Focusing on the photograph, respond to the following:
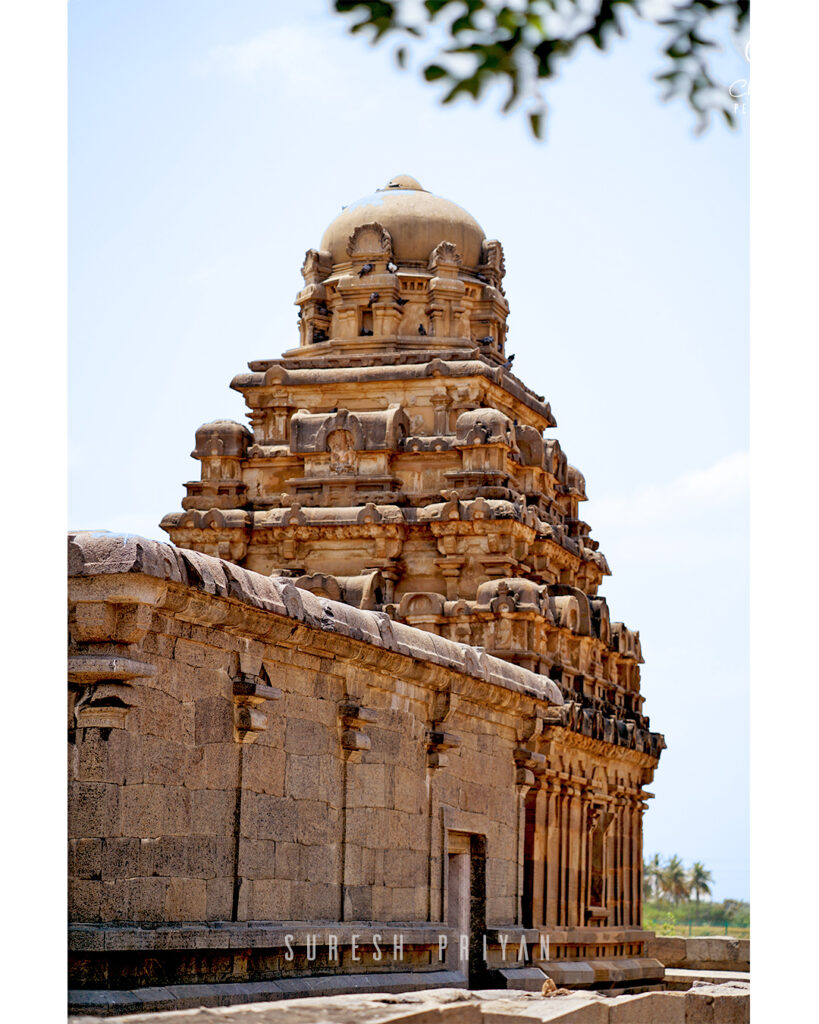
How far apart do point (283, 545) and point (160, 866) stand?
19.3m

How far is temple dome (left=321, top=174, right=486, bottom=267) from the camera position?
34.3 meters

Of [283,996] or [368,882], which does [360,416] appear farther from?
[283,996]

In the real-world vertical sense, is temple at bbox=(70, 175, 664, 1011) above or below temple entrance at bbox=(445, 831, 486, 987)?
above

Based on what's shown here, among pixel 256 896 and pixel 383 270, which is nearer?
pixel 256 896

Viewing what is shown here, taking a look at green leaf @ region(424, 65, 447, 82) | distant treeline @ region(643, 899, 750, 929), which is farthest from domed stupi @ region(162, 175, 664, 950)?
distant treeline @ region(643, 899, 750, 929)

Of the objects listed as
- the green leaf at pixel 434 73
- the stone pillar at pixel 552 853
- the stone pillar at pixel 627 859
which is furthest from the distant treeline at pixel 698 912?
the green leaf at pixel 434 73

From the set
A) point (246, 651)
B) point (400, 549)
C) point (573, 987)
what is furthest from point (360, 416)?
point (246, 651)

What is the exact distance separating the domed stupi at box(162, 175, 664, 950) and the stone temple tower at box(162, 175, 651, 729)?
4cm

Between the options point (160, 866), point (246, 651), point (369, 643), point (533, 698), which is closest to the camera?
point (160, 866)

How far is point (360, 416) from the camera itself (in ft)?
101

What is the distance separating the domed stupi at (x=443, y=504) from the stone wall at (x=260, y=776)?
418 inches

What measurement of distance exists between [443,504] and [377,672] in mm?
15650

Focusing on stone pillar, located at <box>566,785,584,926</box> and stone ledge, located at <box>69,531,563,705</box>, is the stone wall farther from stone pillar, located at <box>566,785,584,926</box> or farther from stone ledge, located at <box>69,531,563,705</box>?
stone pillar, located at <box>566,785,584,926</box>

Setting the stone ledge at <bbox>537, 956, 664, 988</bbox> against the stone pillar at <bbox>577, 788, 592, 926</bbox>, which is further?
the stone pillar at <bbox>577, 788, 592, 926</bbox>
